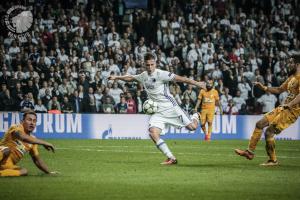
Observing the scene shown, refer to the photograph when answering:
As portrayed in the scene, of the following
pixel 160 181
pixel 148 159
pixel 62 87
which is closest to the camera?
pixel 160 181

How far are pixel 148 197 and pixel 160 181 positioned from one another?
2.14 meters

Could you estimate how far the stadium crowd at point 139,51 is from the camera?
30469 millimetres

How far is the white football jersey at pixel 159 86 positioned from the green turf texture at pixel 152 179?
1410mm

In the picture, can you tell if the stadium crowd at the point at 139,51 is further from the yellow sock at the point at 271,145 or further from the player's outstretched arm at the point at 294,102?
the player's outstretched arm at the point at 294,102

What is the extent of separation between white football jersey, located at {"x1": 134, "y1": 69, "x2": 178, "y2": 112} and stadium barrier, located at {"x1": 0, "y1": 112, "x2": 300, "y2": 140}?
1195 cm

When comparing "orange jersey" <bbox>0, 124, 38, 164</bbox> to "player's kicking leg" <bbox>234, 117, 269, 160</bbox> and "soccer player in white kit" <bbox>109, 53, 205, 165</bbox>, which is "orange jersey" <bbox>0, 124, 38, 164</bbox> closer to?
"soccer player in white kit" <bbox>109, 53, 205, 165</bbox>

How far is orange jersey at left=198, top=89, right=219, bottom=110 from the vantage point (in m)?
30.0

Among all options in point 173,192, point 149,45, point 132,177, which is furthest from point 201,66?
point 173,192

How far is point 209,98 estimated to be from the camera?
30.0 metres

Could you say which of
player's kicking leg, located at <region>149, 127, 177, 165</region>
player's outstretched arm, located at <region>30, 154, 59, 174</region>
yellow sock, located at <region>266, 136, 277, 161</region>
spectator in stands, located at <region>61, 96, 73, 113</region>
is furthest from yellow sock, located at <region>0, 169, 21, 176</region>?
spectator in stands, located at <region>61, 96, 73, 113</region>

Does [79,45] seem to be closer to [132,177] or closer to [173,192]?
[132,177]

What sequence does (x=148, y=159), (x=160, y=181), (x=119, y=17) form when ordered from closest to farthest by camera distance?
(x=160, y=181)
(x=148, y=159)
(x=119, y=17)

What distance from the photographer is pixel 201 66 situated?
3356cm

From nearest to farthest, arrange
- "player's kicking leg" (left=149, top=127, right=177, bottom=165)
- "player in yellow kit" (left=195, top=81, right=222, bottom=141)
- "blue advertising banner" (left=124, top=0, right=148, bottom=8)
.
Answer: "player's kicking leg" (left=149, top=127, right=177, bottom=165) < "player in yellow kit" (left=195, top=81, right=222, bottom=141) < "blue advertising banner" (left=124, top=0, right=148, bottom=8)
